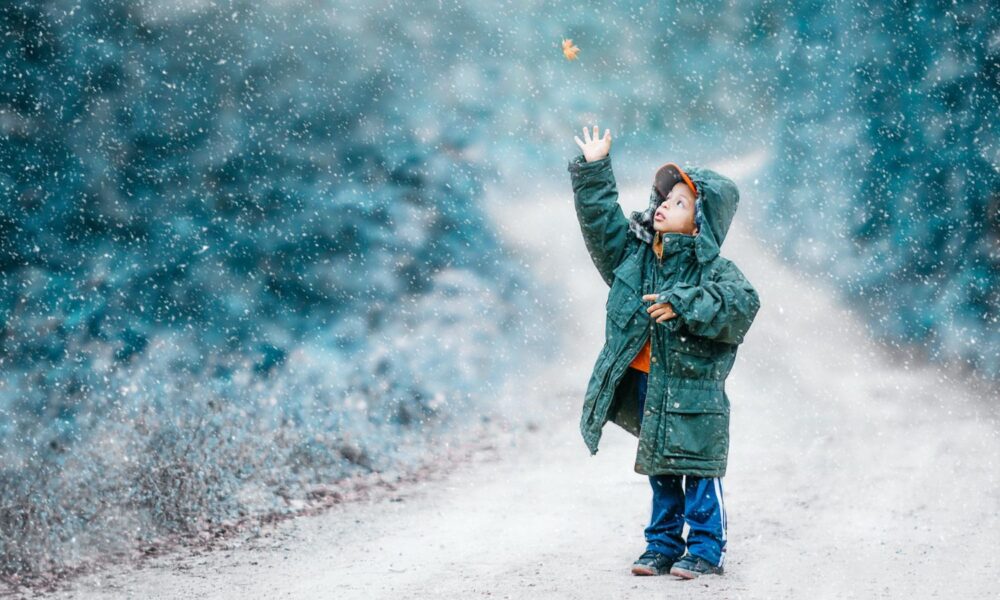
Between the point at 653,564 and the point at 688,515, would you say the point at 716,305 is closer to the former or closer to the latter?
the point at 688,515

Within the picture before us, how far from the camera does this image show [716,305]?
3531 mm

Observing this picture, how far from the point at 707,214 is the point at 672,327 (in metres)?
0.54

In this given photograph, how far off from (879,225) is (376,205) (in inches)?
193

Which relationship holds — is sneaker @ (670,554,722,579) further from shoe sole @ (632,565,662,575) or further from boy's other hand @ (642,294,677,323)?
boy's other hand @ (642,294,677,323)

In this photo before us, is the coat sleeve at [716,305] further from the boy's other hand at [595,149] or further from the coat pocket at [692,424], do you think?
the boy's other hand at [595,149]

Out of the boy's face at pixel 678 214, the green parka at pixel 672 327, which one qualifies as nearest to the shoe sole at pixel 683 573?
the green parka at pixel 672 327

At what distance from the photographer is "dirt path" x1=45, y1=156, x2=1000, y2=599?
3.91 meters

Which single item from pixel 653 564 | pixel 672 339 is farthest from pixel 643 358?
pixel 653 564

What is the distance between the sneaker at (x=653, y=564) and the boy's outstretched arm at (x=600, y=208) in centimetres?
115

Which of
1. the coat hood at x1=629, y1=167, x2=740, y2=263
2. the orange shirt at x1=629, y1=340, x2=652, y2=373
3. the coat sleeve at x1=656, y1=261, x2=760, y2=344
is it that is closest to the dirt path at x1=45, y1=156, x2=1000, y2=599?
the orange shirt at x1=629, y1=340, x2=652, y2=373

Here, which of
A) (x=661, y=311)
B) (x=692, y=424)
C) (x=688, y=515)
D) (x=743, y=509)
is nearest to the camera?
(x=661, y=311)

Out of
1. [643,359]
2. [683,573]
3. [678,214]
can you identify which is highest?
[678,214]

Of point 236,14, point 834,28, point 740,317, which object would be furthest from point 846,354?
point 236,14

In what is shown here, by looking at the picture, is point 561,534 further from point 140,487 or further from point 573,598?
point 140,487
